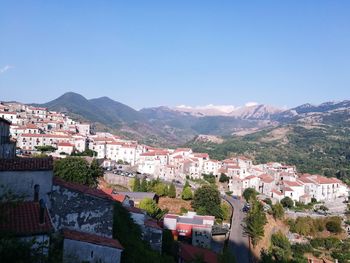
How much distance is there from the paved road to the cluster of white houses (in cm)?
2513

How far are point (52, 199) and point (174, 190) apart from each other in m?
54.8

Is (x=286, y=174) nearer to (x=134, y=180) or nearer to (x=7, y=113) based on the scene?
(x=134, y=180)

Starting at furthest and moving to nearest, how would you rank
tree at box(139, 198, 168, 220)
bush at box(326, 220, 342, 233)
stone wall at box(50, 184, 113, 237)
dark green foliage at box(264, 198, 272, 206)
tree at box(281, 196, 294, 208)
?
tree at box(281, 196, 294, 208) → dark green foliage at box(264, 198, 272, 206) → bush at box(326, 220, 342, 233) → tree at box(139, 198, 168, 220) → stone wall at box(50, 184, 113, 237)

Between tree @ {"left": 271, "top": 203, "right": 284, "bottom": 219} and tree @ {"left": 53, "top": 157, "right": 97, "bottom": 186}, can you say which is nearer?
tree @ {"left": 53, "top": 157, "right": 97, "bottom": 186}

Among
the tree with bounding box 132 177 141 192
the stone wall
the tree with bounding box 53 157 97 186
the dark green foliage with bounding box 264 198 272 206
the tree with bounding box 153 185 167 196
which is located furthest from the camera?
the dark green foliage with bounding box 264 198 272 206

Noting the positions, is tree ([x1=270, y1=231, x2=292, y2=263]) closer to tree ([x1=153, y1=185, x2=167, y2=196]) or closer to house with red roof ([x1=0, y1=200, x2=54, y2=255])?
tree ([x1=153, y1=185, x2=167, y2=196])

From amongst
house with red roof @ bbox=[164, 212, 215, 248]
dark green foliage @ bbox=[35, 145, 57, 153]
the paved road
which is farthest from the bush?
dark green foliage @ bbox=[35, 145, 57, 153]

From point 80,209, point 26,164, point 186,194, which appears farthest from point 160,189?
point 26,164

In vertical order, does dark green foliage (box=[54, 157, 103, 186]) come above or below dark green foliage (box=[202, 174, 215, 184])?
above

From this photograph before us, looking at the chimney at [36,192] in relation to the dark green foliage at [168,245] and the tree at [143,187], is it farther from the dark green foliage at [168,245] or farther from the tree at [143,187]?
the tree at [143,187]

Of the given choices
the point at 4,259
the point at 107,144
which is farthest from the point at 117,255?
the point at 107,144

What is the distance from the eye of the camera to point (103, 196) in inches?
704

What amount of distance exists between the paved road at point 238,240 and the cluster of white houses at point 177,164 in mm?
25127

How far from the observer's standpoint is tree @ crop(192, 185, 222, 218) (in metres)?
64.2
